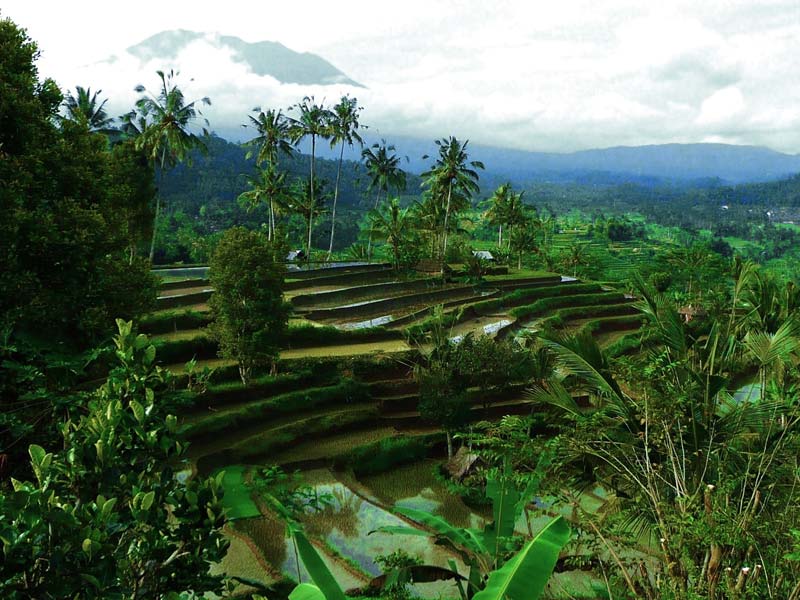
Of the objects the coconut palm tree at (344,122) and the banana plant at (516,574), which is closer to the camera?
the banana plant at (516,574)

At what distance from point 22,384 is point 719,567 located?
7.14 m

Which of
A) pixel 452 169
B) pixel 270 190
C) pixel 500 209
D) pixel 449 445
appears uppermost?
pixel 452 169

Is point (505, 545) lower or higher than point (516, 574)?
lower

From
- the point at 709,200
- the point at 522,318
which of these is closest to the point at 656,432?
the point at 522,318

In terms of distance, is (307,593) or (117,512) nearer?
(117,512)

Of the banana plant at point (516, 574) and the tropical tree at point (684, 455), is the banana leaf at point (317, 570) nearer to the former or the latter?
the banana plant at point (516, 574)

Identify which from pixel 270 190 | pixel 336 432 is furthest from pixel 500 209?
pixel 336 432

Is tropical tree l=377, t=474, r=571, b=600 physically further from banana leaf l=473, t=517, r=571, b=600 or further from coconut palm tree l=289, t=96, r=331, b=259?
coconut palm tree l=289, t=96, r=331, b=259

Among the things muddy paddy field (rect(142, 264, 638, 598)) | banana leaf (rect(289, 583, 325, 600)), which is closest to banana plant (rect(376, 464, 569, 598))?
muddy paddy field (rect(142, 264, 638, 598))

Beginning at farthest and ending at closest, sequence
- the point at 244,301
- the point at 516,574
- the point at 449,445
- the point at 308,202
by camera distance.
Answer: the point at 308,202, the point at 244,301, the point at 449,445, the point at 516,574

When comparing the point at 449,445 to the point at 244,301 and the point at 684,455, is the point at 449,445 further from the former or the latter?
the point at 684,455

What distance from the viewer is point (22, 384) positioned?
6.38 metres

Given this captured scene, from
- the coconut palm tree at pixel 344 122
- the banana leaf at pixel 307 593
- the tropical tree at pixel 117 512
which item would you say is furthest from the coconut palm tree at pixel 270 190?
the banana leaf at pixel 307 593

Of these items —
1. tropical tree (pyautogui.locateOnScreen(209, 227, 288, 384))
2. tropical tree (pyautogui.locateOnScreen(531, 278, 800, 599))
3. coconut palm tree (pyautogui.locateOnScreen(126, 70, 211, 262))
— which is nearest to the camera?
tropical tree (pyautogui.locateOnScreen(531, 278, 800, 599))
